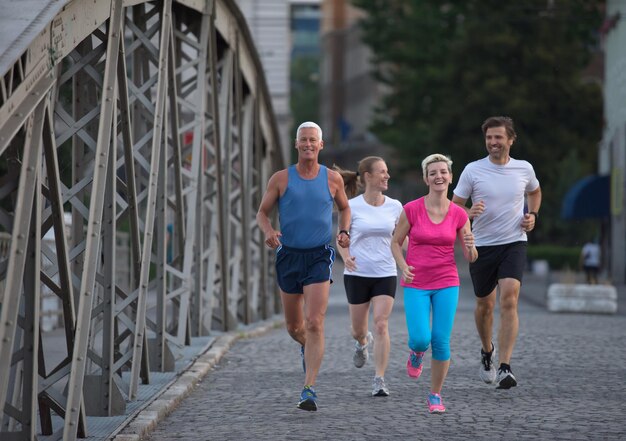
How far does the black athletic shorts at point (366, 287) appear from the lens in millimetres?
12094

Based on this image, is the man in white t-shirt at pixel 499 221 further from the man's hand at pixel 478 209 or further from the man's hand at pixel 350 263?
the man's hand at pixel 350 263

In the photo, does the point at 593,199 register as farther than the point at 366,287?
Yes

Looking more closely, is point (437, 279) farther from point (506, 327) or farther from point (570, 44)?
point (570, 44)

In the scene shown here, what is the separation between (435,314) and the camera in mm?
10750

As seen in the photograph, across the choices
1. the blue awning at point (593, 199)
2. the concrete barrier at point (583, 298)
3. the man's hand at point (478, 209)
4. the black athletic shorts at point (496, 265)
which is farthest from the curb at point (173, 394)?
the blue awning at point (593, 199)

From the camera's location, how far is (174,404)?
10.9 m

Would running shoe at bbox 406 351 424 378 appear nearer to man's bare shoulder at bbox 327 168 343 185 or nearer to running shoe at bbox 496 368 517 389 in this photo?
running shoe at bbox 496 368 517 389

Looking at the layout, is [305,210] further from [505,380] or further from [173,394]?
[505,380]

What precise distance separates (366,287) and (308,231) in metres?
1.51

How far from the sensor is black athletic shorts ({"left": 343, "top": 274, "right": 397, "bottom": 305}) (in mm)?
12094

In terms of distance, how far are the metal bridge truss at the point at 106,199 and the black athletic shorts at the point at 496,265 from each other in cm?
239

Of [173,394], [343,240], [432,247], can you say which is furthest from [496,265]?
[173,394]

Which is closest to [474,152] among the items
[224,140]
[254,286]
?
[254,286]

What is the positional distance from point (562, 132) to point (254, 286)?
38.1 m
